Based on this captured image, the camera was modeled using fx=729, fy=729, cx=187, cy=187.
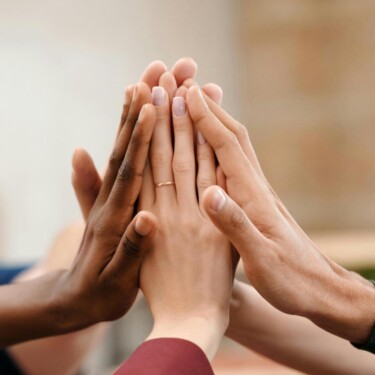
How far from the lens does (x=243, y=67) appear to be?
3.91 meters

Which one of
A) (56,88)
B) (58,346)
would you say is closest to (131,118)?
(58,346)

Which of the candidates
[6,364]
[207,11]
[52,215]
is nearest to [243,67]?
[207,11]

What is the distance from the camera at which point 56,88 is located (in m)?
3.14

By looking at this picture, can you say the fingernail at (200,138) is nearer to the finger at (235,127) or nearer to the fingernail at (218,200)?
the finger at (235,127)

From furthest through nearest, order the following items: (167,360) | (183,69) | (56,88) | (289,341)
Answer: (56,88) < (289,341) < (183,69) < (167,360)

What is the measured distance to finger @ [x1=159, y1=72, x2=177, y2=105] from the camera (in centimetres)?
106

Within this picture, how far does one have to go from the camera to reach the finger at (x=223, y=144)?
1007 millimetres

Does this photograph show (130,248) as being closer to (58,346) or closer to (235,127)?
(235,127)

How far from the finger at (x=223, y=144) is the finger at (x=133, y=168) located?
65 millimetres

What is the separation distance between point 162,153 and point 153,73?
0.12 m

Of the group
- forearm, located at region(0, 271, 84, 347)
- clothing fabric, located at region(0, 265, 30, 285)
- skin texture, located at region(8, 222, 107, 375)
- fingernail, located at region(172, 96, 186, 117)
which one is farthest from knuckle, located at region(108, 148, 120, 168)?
clothing fabric, located at region(0, 265, 30, 285)

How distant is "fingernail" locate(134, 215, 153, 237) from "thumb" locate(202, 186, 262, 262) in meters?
0.12

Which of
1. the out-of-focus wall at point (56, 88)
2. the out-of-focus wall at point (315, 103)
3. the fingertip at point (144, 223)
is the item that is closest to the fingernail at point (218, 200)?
the fingertip at point (144, 223)

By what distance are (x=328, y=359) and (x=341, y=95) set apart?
269 cm
